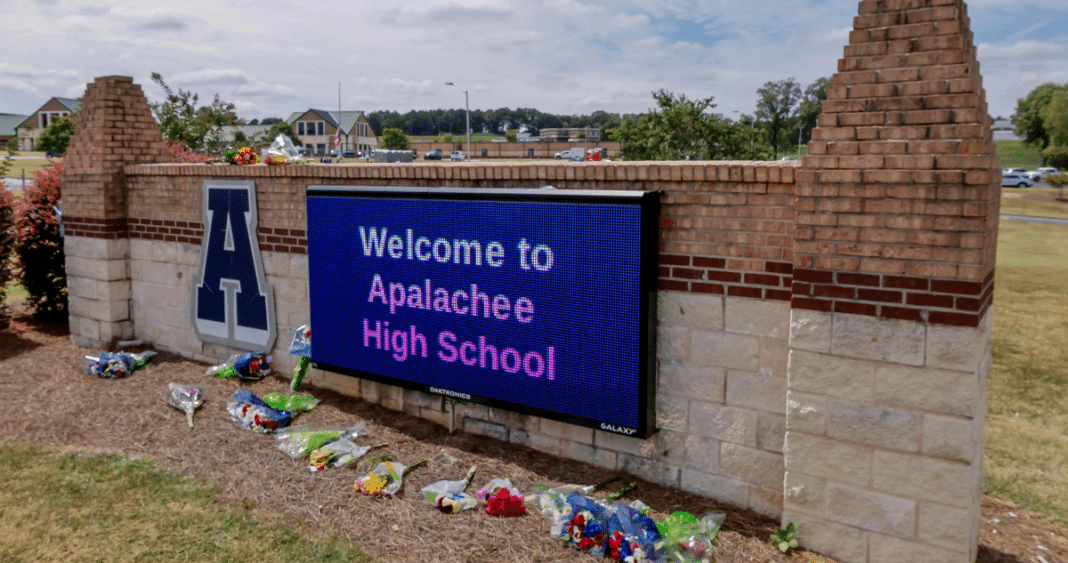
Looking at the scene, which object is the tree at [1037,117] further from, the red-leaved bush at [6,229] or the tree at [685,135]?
the red-leaved bush at [6,229]

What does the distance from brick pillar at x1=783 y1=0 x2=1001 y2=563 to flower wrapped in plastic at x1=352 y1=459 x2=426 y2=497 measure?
2904mm

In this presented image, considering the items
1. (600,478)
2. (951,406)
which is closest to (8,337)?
(600,478)

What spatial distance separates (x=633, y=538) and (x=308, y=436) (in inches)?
127

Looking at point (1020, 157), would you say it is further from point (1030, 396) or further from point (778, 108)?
point (1030, 396)

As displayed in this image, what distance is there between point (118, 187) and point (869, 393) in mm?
9155

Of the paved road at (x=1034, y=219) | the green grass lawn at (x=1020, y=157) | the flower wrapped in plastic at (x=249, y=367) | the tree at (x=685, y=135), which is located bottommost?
the flower wrapped in plastic at (x=249, y=367)

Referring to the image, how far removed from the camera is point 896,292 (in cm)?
452

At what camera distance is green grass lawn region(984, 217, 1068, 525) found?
22.1ft

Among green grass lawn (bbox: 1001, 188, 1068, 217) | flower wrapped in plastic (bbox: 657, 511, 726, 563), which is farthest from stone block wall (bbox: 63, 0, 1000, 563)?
green grass lawn (bbox: 1001, 188, 1068, 217)

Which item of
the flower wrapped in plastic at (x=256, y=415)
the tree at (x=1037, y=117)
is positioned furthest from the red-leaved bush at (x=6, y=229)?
the tree at (x=1037, y=117)

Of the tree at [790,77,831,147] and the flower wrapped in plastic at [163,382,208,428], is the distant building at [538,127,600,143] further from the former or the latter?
the flower wrapped in plastic at [163,382,208,428]

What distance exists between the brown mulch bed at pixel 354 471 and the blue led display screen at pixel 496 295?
463 mm

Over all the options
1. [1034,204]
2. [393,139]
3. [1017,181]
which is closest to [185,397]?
[1034,204]

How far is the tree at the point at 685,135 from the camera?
2320cm
